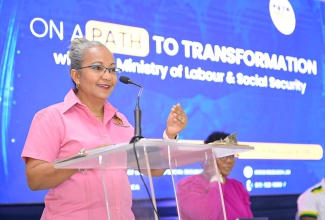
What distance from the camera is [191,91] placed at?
4523mm

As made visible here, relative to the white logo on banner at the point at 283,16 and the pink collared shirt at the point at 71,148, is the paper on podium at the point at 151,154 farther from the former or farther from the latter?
the white logo on banner at the point at 283,16

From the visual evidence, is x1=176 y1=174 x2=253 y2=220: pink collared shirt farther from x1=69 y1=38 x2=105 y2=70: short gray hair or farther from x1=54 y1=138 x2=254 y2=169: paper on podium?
x1=69 y1=38 x2=105 y2=70: short gray hair

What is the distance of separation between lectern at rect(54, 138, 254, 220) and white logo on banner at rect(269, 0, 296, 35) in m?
3.38

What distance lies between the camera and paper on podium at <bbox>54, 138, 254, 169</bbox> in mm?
1730

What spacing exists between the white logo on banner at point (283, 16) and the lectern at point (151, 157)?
3384mm

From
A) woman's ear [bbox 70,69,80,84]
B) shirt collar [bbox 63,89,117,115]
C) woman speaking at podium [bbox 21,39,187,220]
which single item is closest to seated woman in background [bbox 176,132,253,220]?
woman speaking at podium [bbox 21,39,187,220]

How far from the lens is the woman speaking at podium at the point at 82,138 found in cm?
205

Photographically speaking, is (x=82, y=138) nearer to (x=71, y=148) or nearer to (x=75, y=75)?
(x=71, y=148)

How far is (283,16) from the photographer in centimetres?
520

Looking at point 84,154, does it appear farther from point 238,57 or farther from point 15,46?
point 238,57

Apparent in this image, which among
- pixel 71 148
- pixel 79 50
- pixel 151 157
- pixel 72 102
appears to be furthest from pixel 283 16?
pixel 151 157

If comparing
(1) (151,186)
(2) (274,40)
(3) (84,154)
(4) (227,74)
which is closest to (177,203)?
(1) (151,186)

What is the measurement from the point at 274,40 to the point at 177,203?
349 cm

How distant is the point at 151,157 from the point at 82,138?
46 cm
